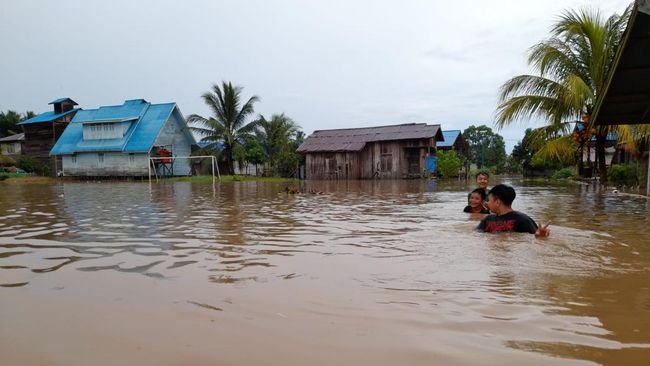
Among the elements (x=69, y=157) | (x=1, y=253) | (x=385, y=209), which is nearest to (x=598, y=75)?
(x=385, y=209)

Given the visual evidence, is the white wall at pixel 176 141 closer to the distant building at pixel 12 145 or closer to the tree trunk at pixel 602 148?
the distant building at pixel 12 145

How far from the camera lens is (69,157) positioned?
38.3 metres

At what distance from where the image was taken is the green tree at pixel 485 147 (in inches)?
2098

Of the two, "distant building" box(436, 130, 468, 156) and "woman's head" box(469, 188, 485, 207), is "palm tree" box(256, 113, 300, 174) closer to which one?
"distant building" box(436, 130, 468, 156)

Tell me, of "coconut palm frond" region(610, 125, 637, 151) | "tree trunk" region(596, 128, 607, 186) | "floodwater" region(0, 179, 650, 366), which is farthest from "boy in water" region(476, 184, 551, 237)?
"tree trunk" region(596, 128, 607, 186)

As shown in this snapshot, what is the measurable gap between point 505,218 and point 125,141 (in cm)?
3501

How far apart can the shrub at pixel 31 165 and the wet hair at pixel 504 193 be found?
1620 inches

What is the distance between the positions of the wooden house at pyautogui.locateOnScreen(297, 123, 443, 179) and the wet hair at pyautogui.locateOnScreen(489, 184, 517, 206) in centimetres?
2656

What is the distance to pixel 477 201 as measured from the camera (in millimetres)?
8352

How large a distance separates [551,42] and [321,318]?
17610 mm

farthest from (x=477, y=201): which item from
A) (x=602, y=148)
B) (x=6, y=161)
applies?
(x=6, y=161)

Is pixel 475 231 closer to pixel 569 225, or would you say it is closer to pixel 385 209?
pixel 569 225

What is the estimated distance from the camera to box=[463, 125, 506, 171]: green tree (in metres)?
53.3

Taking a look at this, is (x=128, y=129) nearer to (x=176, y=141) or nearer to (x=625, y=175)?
(x=176, y=141)
